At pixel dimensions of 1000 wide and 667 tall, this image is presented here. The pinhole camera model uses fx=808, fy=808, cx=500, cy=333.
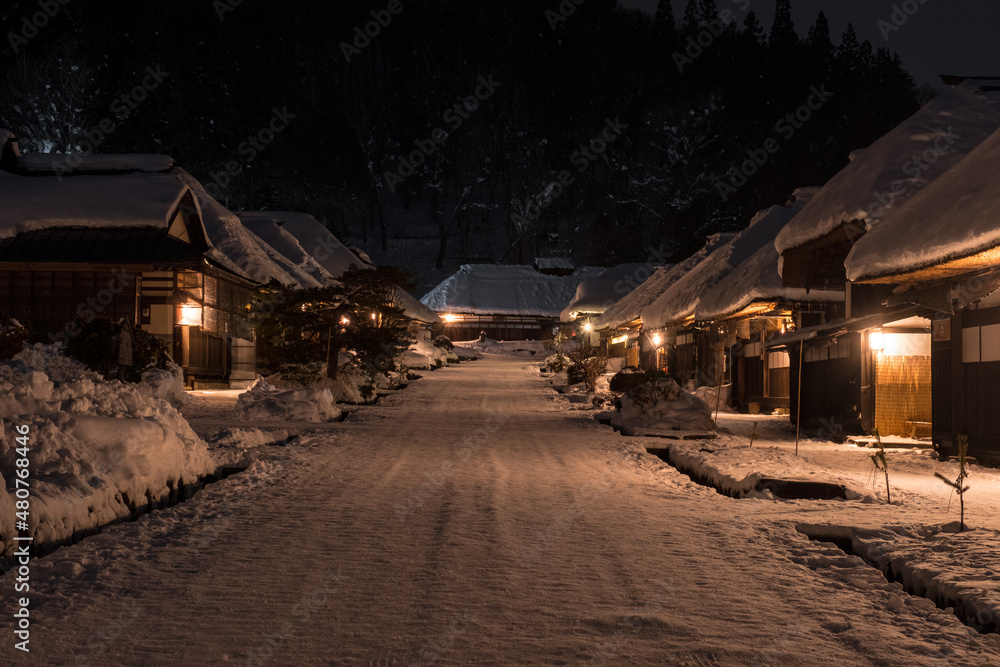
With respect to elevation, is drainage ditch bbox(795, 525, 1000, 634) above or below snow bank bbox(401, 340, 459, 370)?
below

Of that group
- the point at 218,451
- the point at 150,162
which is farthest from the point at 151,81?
the point at 218,451

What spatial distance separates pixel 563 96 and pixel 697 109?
68.8 feet

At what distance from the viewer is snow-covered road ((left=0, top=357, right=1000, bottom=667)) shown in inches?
157

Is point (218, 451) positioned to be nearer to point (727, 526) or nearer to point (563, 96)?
point (727, 526)

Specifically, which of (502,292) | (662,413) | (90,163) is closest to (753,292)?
(662,413)

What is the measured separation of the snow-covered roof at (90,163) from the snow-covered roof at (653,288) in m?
18.3

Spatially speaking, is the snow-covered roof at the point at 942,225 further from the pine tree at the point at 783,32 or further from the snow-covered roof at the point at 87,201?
the pine tree at the point at 783,32

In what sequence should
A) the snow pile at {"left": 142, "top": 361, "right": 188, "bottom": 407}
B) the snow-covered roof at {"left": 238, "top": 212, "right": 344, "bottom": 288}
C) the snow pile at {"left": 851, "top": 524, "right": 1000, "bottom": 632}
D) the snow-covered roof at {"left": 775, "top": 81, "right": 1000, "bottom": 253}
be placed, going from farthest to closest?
1. the snow-covered roof at {"left": 238, "top": 212, "right": 344, "bottom": 288}
2. the snow pile at {"left": 142, "top": 361, "right": 188, "bottom": 407}
3. the snow-covered roof at {"left": 775, "top": 81, "right": 1000, "bottom": 253}
4. the snow pile at {"left": 851, "top": 524, "right": 1000, "bottom": 632}

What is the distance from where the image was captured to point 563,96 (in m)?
80.8

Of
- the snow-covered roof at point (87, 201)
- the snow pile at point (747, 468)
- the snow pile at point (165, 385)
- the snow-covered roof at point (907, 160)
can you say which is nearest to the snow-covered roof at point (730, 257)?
the snow-covered roof at point (907, 160)

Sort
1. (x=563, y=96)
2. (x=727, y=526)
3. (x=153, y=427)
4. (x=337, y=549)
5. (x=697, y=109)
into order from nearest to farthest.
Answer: (x=337, y=549) → (x=727, y=526) → (x=153, y=427) → (x=697, y=109) → (x=563, y=96)

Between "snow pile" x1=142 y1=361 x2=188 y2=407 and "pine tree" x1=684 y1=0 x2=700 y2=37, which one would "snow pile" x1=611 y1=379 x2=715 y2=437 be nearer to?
"snow pile" x1=142 y1=361 x2=188 y2=407

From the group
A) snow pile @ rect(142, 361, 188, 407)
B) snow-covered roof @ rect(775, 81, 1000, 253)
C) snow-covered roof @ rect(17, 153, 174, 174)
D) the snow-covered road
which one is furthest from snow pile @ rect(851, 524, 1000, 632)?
snow-covered roof @ rect(17, 153, 174, 174)

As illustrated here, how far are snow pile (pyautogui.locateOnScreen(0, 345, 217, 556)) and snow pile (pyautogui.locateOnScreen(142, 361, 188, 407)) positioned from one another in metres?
7.94
